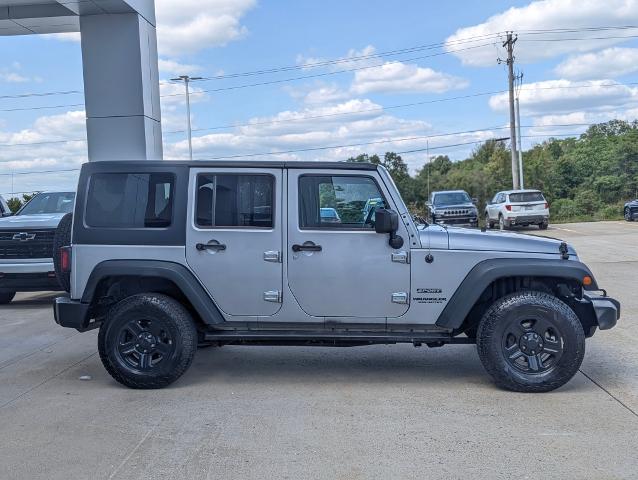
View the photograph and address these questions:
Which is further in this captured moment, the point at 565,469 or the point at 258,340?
the point at 258,340

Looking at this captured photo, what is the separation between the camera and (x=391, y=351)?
773 centimetres

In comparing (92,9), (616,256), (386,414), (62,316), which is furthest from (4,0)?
(616,256)

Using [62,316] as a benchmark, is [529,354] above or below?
below

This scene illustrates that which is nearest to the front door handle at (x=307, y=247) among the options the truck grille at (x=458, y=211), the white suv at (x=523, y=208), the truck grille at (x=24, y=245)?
the truck grille at (x=24, y=245)

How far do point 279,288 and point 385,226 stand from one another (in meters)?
1.08

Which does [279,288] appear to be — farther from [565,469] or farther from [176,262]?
[565,469]

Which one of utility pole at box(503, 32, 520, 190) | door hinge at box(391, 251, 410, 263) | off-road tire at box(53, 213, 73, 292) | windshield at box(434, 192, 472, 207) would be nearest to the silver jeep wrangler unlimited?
door hinge at box(391, 251, 410, 263)

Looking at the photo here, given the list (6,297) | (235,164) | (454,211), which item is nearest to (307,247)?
(235,164)

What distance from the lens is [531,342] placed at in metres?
5.95

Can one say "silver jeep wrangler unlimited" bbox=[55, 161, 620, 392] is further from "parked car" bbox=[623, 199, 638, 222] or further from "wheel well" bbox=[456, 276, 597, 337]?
"parked car" bbox=[623, 199, 638, 222]

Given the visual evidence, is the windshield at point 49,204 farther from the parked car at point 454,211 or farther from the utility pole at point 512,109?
the utility pole at point 512,109

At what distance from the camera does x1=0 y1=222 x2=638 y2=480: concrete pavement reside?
14.5 ft

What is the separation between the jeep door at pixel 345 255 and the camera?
238 inches

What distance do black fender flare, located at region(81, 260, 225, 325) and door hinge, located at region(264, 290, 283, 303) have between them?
47 centimetres
